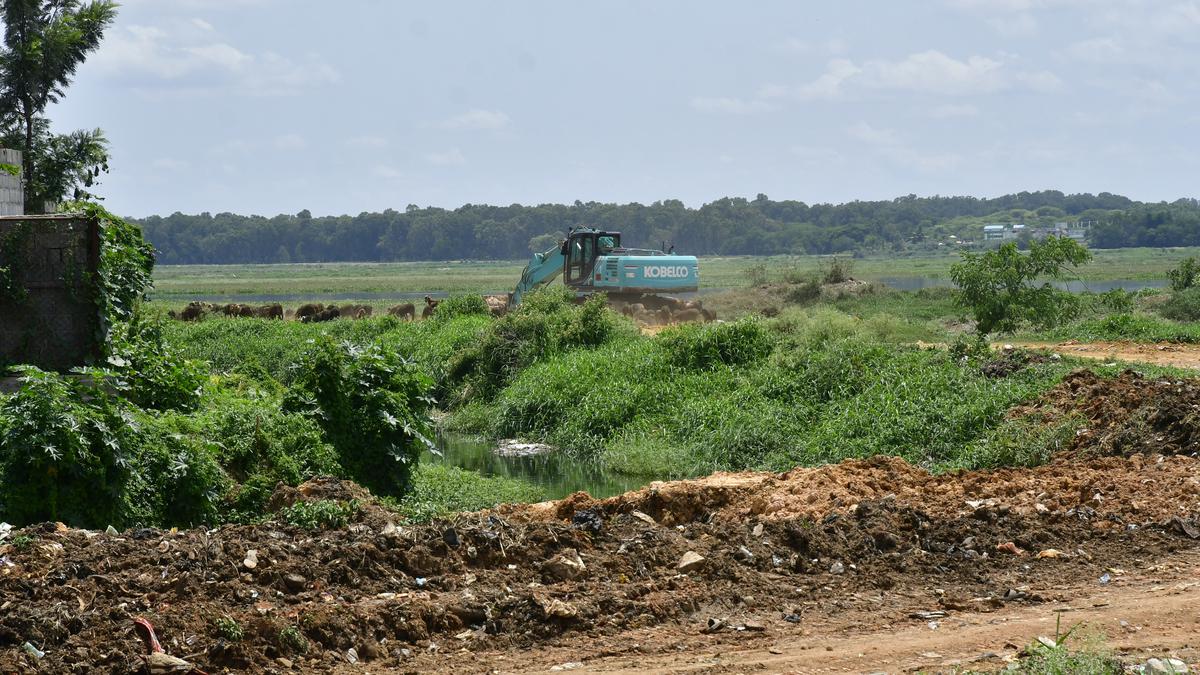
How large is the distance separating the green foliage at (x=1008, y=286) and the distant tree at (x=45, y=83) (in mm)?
20141

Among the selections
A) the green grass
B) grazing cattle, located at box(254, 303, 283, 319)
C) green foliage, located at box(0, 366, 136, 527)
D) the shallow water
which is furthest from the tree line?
green foliage, located at box(0, 366, 136, 527)

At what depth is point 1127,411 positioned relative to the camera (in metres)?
14.9

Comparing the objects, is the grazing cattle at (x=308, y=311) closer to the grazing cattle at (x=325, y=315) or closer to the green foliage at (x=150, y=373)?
the grazing cattle at (x=325, y=315)

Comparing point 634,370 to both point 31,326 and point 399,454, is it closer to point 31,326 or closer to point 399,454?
point 399,454

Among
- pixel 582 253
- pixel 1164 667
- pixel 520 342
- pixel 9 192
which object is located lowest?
pixel 1164 667

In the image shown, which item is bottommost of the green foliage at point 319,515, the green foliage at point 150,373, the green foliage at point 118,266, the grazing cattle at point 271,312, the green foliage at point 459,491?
the green foliage at point 459,491

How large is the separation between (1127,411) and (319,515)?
32.5ft

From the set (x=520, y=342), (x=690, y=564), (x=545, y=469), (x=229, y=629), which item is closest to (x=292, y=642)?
(x=229, y=629)

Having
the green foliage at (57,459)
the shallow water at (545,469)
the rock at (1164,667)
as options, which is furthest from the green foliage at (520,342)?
the rock at (1164,667)

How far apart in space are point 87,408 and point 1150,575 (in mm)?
8763

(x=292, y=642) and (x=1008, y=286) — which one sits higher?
(x=1008, y=286)

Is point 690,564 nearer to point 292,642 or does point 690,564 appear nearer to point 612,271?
point 292,642

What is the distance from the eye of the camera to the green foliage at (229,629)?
7.38 metres

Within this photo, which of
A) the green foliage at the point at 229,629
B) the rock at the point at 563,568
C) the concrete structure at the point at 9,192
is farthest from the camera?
the concrete structure at the point at 9,192
